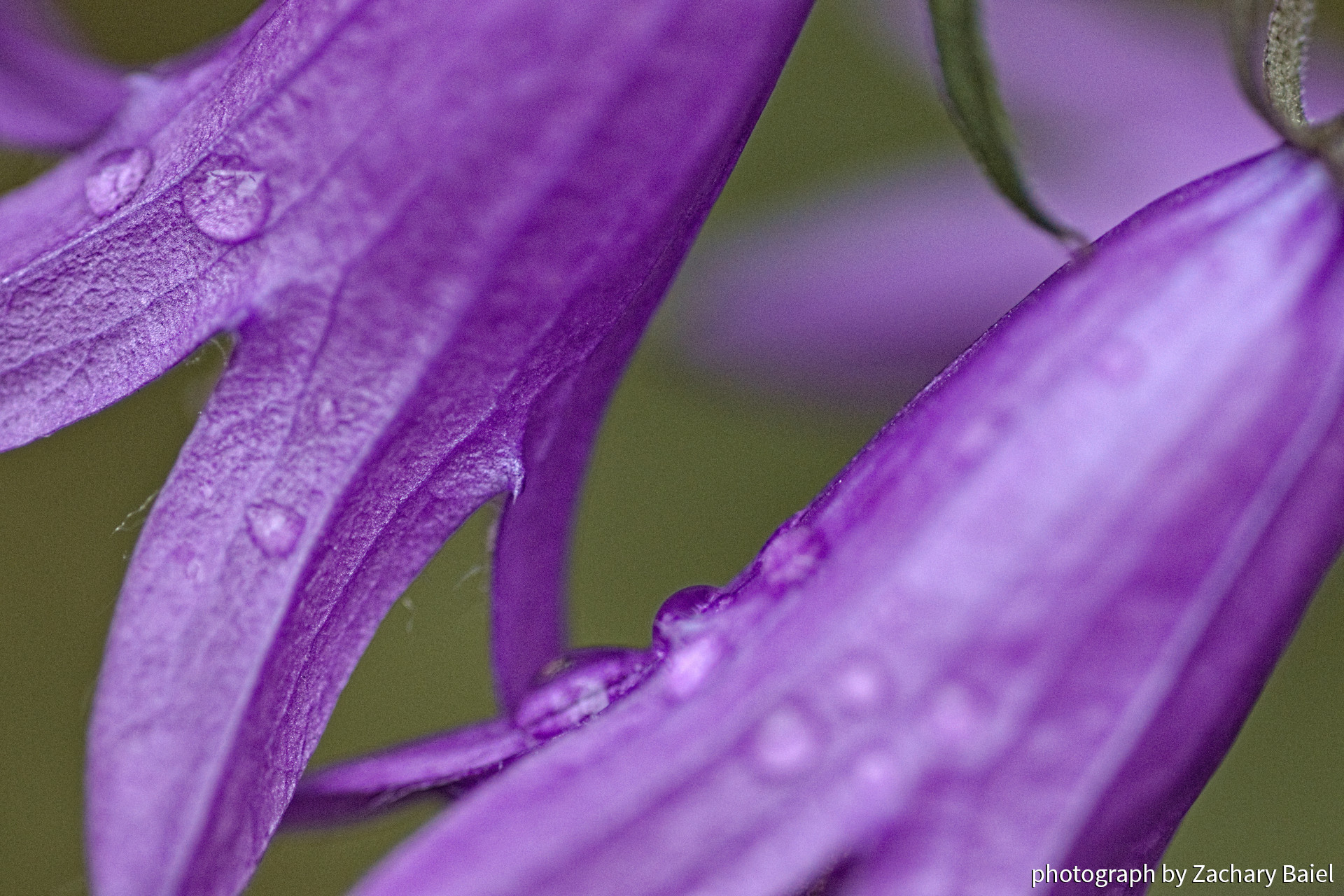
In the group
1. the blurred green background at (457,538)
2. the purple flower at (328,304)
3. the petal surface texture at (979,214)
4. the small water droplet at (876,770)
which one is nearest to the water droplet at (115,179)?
the purple flower at (328,304)

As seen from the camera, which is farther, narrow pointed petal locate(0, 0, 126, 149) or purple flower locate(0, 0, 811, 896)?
narrow pointed petal locate(0, 0, 126, 149)

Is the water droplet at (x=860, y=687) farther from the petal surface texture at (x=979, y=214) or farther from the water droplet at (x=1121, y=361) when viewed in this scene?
the petal surface texture at (x=979, y=214)

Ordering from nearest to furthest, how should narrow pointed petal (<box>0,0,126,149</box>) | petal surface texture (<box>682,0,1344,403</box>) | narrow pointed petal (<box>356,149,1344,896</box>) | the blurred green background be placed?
narrow pointed petal (<box>356,149,1344,896</box>)
narrow pointed petal (<box>0,0,126,149</box>)
petal surface texture (<box>682,0,1344,403</box>)
the blurred green background

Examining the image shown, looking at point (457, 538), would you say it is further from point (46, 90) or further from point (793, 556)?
point (793, 556)

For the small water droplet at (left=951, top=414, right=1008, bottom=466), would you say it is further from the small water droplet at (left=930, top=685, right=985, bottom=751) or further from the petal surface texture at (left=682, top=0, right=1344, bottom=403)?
the petal surface texture at (left=682, top=0, right=1344, bottom=403)

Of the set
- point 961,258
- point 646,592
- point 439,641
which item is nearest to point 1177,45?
point 961,258

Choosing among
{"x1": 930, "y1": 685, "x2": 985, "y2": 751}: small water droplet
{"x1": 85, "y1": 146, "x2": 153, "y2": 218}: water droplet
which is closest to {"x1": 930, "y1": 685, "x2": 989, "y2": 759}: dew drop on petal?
{"x1": 930, "y1": 685, "x2": 985, "y2": 751}: small water droplet

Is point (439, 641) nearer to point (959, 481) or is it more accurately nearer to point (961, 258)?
point (961, 258)
